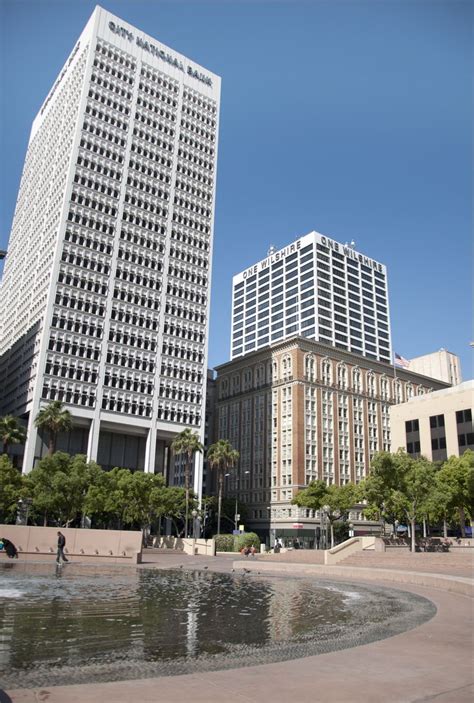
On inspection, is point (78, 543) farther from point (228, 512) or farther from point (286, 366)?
point (286, 366)

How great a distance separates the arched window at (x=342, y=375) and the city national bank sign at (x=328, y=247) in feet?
186

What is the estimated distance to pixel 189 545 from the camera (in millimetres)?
73188

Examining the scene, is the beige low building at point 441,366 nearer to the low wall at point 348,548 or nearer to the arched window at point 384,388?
the arched window at point 384,388

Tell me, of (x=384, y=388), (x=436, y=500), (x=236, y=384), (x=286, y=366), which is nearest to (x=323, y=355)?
(x=286, y=366)

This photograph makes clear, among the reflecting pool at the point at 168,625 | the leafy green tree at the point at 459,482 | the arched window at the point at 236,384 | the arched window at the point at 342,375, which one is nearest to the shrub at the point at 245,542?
the leafy green tree at the point at 459,482

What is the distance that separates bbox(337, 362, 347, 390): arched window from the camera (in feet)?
411

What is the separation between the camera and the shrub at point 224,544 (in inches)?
3061

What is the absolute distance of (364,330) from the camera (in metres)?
172

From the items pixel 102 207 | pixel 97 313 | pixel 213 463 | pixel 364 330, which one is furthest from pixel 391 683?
pixel 364 330

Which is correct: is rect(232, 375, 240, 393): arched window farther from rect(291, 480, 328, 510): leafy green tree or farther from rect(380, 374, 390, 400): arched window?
rect(291, 480, 328, 510): leafy green tree

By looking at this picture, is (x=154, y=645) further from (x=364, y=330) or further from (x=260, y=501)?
(x=364, y=330)

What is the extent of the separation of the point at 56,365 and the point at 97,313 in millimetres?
12455

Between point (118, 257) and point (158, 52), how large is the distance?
2007 inches

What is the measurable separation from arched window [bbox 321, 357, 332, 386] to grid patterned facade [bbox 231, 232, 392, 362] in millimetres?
33054
